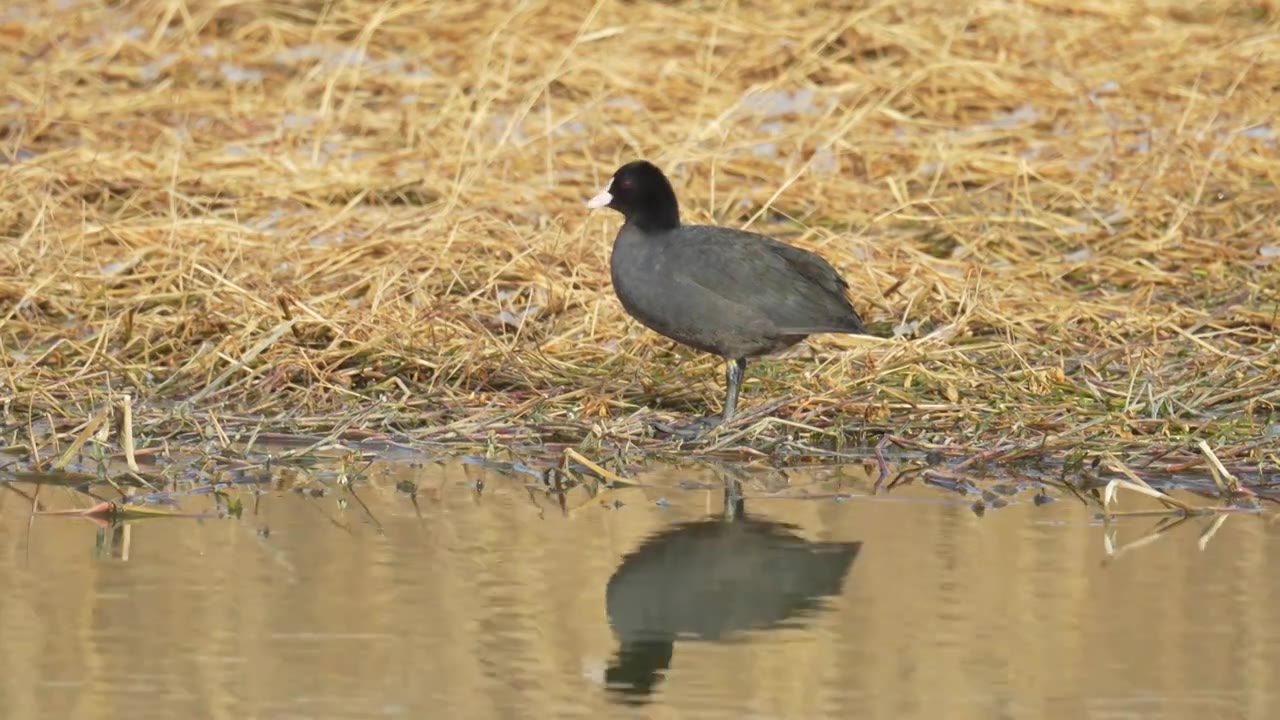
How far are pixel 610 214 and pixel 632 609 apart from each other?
4.30m

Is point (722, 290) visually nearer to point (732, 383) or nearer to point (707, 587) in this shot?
point (732, 383)

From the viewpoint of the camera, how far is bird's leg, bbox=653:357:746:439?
682 cm

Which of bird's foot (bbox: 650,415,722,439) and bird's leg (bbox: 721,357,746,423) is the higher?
bird's leg (bbox: 721,357,746,423)

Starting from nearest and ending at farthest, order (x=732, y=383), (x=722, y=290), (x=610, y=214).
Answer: (x=722, y=290), (x=732, y=383), (x=610, y=214)

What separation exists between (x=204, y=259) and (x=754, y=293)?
2.50 metres

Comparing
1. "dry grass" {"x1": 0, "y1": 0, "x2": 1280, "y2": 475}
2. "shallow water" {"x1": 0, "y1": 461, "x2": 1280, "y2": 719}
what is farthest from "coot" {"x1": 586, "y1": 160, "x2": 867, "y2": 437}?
"shallow water" {"x1": 0, "y1": 461, "x2": 1280, "y2": 719}

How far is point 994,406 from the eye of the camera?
271 inches

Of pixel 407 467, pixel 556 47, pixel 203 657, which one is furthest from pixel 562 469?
pixel 556 47

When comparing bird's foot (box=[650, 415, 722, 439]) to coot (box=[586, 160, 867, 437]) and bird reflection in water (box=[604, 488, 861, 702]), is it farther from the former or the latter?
bird reflection in water (box=[604, 488, 861, 702])

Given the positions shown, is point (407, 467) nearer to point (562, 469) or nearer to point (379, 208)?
point (562, 469)

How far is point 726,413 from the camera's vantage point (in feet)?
22.6

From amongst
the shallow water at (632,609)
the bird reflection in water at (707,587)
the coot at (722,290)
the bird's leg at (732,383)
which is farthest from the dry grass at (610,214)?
the bird reflection in water at (707,587)

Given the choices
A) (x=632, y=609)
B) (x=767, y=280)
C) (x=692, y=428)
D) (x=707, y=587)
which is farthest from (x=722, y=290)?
(x=632, y=609)

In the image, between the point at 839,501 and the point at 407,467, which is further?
the point at 407,467
